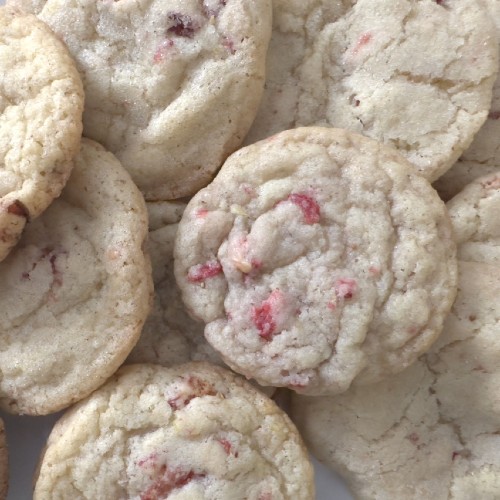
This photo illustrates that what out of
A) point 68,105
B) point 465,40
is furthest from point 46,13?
point 465,40

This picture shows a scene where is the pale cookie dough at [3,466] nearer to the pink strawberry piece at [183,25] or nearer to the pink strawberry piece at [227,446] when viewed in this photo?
the pink strawberry piece at [227,446]

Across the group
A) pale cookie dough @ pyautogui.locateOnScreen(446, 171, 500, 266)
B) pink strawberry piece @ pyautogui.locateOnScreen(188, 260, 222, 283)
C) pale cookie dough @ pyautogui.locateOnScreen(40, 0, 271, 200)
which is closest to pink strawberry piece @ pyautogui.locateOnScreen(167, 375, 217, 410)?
pink strawberry piece @ pyautogui.locateOnScreen(188, 260, 222, 283)

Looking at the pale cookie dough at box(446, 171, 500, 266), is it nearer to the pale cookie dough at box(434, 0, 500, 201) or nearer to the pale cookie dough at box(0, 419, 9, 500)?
the pale cookie dough at box(434, 0, 500, 201)

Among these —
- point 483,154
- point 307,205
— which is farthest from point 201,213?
point 483,154

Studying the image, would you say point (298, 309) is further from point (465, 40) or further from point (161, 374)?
point (465, 40)

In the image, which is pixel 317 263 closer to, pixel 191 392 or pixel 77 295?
pixel 191 392

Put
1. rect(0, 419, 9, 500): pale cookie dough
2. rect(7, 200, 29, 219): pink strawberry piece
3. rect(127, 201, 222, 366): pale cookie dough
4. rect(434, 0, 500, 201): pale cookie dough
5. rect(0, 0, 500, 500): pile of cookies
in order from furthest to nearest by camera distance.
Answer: rect(434, 0, 500, 201): pale cookie dough → rect(127, 201, 222, 366): pale cookie dough → rect(0, 419, 9, 500): pale cookie dough → rect(0, 0, 500, 500): pile of cookies → rect(7, 200, 29, 219): pink strawberry piece

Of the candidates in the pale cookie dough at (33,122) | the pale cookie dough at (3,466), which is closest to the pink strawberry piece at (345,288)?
the pale cookie dough at (33,122)
